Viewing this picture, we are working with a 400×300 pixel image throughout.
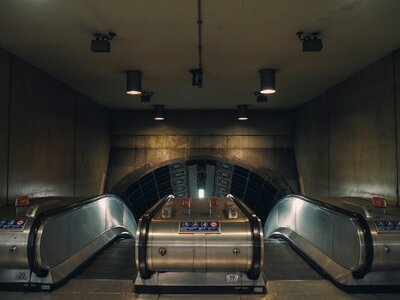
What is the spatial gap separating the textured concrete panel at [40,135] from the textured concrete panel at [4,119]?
0.49 ft

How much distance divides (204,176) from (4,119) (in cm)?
1231

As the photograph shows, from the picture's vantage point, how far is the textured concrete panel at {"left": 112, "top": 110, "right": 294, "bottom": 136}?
10.3 m

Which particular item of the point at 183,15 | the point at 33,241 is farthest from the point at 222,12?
the point at 33,241

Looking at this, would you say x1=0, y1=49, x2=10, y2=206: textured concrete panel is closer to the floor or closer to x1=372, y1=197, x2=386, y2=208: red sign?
the floor

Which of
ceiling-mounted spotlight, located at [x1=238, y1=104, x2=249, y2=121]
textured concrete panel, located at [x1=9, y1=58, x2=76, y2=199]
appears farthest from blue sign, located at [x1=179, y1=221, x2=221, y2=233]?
ceiling-mounted spotlight, located at [x1=238, y1=104, x2=249, y2=121]

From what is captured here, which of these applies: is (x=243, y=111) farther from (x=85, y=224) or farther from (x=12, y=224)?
(x=12, y=224)

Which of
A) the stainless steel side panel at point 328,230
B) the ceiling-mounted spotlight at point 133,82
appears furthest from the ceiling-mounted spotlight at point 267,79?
the ceiling-mounted spotlight at point 133,82

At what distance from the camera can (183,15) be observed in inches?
140

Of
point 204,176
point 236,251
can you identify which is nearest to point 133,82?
point 236,251

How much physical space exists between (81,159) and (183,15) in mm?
5478

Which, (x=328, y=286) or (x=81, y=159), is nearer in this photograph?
(x=328, y=286)

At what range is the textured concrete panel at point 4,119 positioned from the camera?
460 cm

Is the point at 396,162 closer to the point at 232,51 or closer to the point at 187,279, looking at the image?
the point at 232,51

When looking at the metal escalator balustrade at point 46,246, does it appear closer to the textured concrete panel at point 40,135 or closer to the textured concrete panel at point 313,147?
the textured concrete panel at point 40,135
